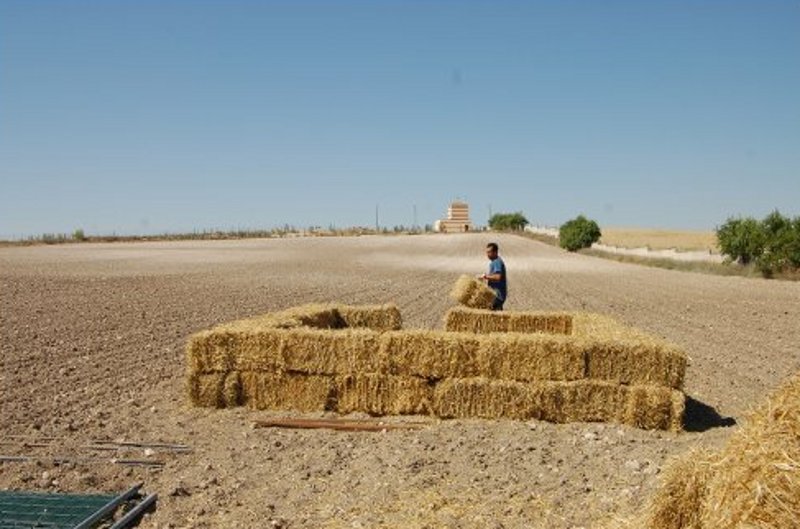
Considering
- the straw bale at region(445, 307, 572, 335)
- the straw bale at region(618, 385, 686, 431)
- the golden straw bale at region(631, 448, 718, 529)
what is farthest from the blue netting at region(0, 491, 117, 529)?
the straw bale at region(445, 307, 572, 335)

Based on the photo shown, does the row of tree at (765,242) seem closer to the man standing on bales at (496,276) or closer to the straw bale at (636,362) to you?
the man standing on bales at (496,276)

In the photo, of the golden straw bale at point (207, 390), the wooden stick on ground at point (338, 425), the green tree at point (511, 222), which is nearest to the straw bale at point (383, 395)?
the wooden stick on ground at point (338, 425)

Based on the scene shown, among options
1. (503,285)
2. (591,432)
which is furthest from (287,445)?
(503,285)

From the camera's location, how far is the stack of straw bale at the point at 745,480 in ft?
13.5

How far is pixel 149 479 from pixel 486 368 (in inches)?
184

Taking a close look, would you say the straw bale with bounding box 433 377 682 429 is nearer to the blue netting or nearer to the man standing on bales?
the man standing on bales

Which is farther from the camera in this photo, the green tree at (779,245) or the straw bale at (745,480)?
the green tree at (779,245)

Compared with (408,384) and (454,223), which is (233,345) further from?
(454,223)

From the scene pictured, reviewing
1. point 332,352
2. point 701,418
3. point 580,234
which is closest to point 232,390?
point 332,352

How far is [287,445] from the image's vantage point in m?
9.33

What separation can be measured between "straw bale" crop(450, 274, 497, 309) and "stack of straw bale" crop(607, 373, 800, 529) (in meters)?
10.1

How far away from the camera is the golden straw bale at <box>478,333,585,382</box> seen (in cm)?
1044

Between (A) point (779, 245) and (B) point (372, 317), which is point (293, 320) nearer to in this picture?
(B) point (372, 317)

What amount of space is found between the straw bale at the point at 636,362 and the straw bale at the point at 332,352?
9.72ft
